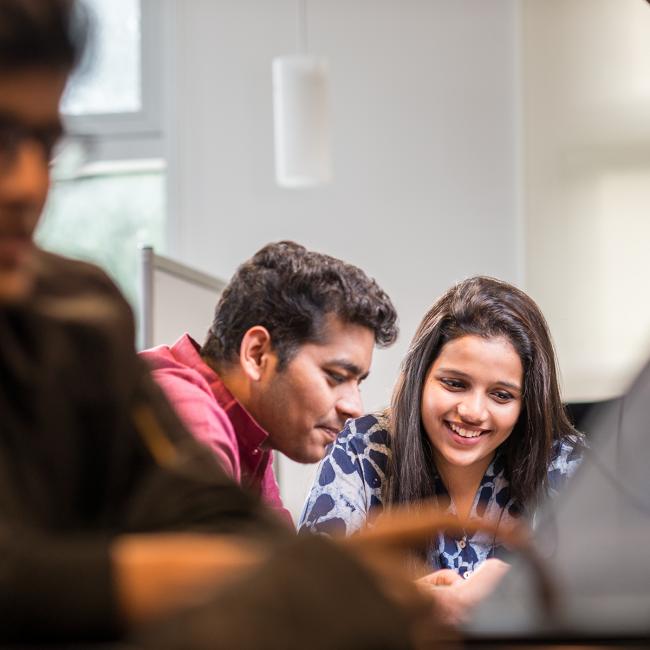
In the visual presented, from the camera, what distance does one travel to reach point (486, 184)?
12.8 ft

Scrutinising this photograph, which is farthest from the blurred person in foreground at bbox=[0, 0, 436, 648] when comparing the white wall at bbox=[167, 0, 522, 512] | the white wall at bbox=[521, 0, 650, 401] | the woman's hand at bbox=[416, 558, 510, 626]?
the white wall at bbox=[167, 0, 522, 512]

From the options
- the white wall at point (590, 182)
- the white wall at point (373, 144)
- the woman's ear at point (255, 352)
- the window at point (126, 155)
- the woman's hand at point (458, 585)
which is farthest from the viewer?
the window at point (126, 155)

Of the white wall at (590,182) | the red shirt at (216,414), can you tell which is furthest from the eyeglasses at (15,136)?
the white wall at (590,182)

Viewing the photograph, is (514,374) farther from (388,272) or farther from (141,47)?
(141,47)

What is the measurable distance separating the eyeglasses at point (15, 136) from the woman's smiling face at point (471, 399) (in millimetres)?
1156

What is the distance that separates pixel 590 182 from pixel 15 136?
327 cm

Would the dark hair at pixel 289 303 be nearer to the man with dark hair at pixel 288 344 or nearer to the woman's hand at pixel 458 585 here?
the man with dark hair at pixel 288 344

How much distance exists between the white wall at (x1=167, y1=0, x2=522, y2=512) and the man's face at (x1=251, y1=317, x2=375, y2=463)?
6.53ft

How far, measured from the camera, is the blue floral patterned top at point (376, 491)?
1569 mm

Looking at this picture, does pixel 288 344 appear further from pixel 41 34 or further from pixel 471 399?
pixel 41 34

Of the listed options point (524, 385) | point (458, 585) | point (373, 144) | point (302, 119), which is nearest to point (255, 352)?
point (524, 385)

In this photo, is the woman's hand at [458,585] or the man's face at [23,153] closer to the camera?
the man's face at [23,153]

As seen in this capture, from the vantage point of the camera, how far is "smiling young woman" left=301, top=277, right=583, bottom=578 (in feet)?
5.50

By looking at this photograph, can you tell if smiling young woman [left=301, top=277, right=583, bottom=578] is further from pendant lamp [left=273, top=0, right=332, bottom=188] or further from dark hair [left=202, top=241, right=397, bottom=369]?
pendant lamp [left=273, top=0, right=332, bottom=188]
